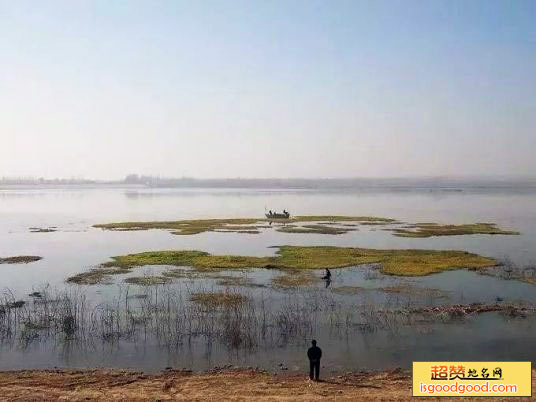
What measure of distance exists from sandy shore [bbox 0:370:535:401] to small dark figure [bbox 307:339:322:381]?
1.20 feet

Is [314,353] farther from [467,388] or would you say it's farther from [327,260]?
[327,260]

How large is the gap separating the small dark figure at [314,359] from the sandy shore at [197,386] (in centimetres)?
36

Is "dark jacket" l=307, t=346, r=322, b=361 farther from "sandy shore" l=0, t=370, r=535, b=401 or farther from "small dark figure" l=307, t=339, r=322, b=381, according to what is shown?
"sandy shore" l=0, t=370, r=535, b=401

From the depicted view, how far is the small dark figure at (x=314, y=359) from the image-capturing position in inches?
719

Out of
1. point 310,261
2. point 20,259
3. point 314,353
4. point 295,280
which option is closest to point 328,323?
point 314,353

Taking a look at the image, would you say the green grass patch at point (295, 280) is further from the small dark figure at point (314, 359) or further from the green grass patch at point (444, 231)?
the green grass patch at point (444, 231)

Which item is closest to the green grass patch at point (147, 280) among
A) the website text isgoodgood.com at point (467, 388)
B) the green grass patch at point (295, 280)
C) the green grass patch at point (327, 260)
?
the green grass patch at point (327, 260)

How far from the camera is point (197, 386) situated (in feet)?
58.9

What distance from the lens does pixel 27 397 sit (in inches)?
659

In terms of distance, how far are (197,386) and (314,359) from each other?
4.37 meters

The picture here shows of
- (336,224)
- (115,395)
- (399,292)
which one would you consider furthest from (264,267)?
(336,224)

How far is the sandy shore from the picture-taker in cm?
1675

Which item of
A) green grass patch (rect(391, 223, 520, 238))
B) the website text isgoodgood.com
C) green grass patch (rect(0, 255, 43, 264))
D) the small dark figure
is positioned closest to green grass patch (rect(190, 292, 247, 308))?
the small dark figure

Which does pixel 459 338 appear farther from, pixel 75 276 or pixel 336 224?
pixel 336 224
